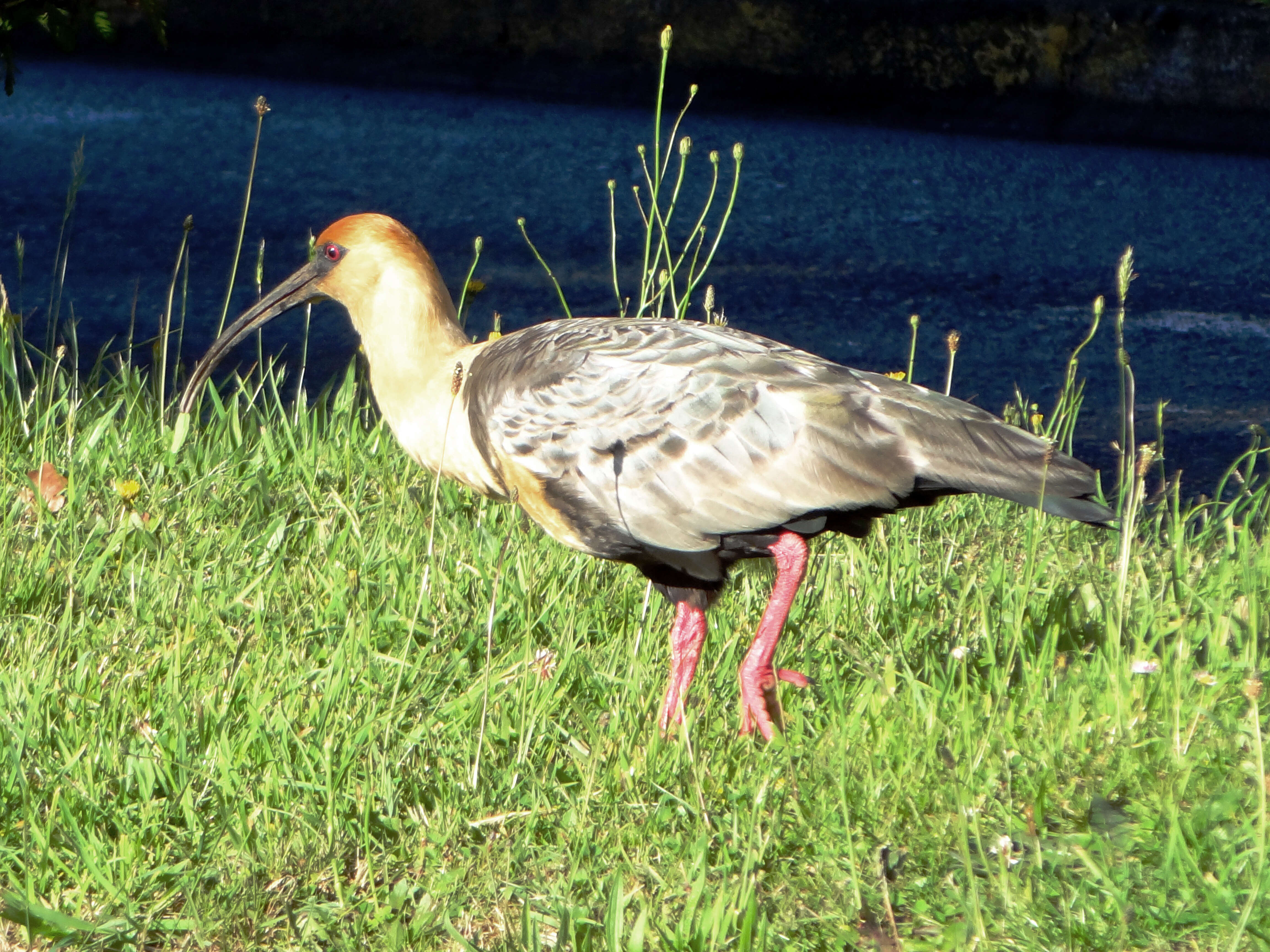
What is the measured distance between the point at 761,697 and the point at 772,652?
0.33ft

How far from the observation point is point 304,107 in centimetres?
1284

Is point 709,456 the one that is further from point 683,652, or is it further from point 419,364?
point 419,364

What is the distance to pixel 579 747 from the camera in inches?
113

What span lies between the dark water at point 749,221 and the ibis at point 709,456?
2.96 metres

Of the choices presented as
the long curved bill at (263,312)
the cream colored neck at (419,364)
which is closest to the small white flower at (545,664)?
the cream colored neck at (419,364)

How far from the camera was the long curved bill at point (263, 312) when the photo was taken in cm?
408

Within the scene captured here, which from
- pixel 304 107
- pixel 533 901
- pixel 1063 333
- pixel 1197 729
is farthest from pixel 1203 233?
pixel 533 901

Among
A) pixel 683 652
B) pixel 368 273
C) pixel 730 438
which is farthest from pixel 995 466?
pixel 368 273

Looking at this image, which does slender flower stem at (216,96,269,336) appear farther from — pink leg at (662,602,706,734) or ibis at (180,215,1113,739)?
pink leg at (662,602,706,734)

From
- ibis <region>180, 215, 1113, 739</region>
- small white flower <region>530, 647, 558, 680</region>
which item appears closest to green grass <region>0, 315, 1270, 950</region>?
small white flower <region>530, 647, 558, 680</region>

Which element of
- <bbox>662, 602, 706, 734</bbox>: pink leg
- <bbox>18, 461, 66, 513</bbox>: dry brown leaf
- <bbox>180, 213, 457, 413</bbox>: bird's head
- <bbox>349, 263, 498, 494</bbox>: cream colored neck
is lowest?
<bbox>662, 602, 706, 734</bbox>: pink leg

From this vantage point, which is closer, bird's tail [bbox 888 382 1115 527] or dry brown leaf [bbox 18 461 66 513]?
bird's tail [bbox 888 382 1115 527]

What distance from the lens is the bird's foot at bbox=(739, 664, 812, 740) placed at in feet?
9.80

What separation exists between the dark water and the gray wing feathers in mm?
2957
